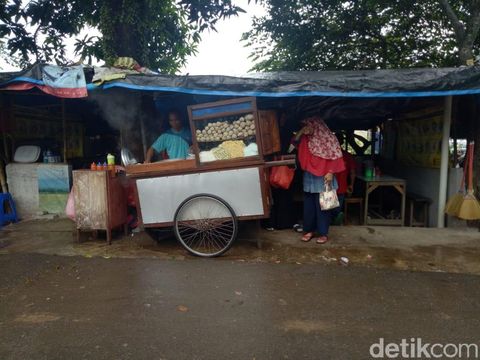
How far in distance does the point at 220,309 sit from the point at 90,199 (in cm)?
291

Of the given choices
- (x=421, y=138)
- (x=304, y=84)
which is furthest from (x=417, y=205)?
(x=304, y=84)

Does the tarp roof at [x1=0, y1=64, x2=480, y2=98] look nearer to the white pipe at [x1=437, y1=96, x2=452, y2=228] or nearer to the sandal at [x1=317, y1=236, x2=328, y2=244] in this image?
the white pipe at [x1=437, y1=96, x2=452, y2=228]

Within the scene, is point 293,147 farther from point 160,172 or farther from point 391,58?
point 391,58

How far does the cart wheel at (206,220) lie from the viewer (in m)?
4.83

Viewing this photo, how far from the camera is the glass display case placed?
4777 mm

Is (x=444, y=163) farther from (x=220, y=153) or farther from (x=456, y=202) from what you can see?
(x=220, y=153)

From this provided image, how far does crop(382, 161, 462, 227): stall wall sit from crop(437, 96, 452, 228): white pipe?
10 cm

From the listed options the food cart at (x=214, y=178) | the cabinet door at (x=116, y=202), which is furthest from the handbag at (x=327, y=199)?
the cabinet door at (x=116, y=202)

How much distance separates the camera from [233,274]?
169 inches

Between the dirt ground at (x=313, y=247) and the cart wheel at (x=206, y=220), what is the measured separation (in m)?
0.22

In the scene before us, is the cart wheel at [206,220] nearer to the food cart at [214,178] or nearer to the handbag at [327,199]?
the food cart at [214,178]

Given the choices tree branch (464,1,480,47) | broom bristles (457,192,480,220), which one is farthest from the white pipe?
tree branch (464,1,480,47)

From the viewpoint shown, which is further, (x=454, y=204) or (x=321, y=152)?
(x=454, y=204)

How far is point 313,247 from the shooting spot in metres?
5.21
